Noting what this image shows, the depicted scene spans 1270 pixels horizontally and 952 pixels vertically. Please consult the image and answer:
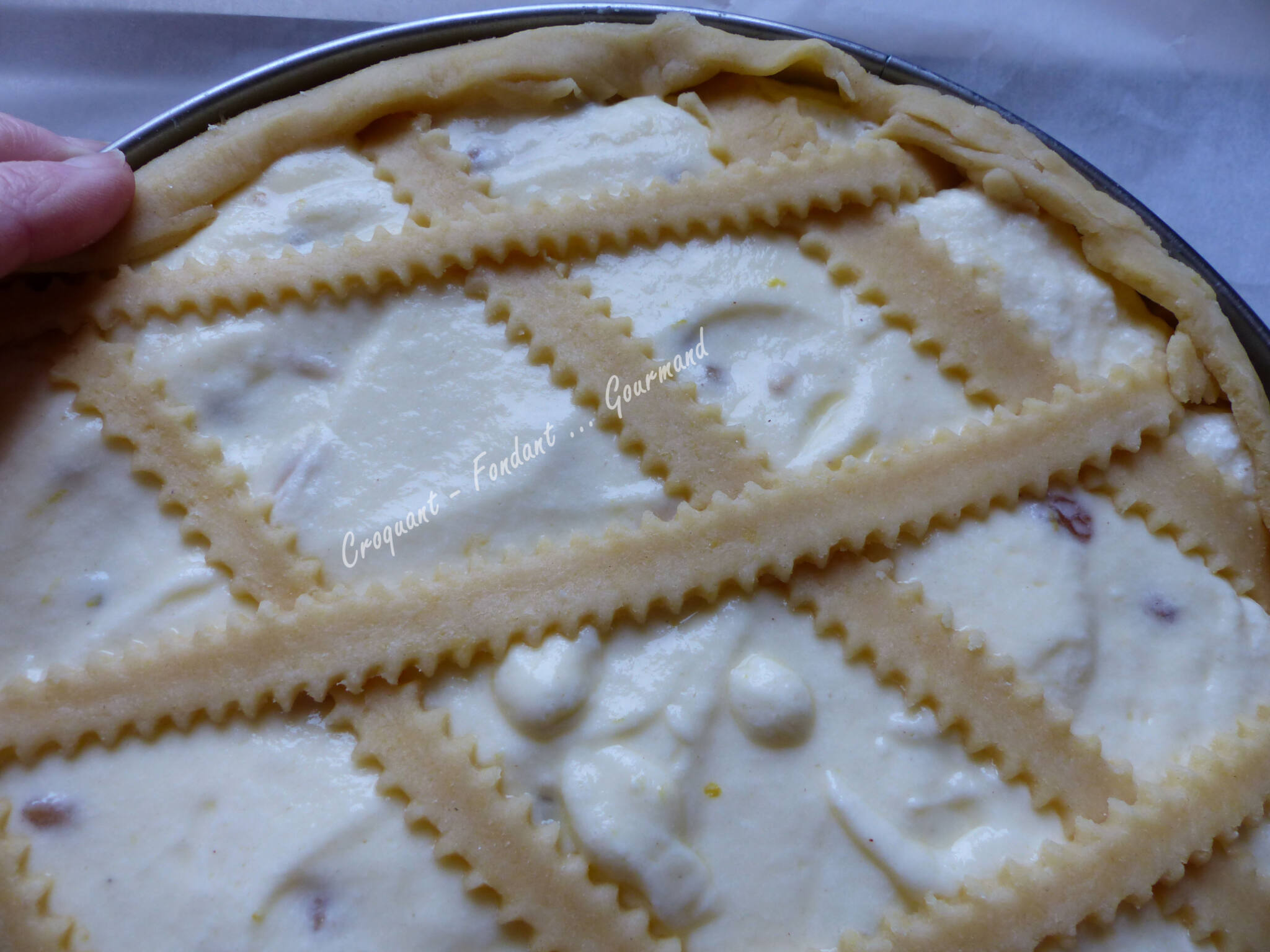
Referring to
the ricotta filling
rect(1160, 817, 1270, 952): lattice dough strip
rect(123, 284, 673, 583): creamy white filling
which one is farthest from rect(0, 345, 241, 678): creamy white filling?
rect(1160, 817, 1270, 952): lattice dough strip

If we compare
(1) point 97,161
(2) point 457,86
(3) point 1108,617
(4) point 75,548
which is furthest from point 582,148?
(3) point 1108,617

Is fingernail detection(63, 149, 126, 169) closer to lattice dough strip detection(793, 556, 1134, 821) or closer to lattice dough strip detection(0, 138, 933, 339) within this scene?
lattice dough strip detection(0, 138, 933, 339)

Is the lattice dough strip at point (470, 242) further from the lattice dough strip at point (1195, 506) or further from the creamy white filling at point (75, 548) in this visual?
the lattice dough strip at point (1195, 506)

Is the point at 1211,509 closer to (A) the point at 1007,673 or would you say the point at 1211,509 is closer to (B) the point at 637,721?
(A) the point at 1007,673

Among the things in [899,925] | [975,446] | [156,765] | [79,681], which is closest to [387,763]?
[156,765]

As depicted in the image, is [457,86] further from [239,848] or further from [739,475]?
[239,848]

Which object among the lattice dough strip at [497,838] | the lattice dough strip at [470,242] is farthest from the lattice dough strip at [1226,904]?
the lattice dough strip at [470,242]
